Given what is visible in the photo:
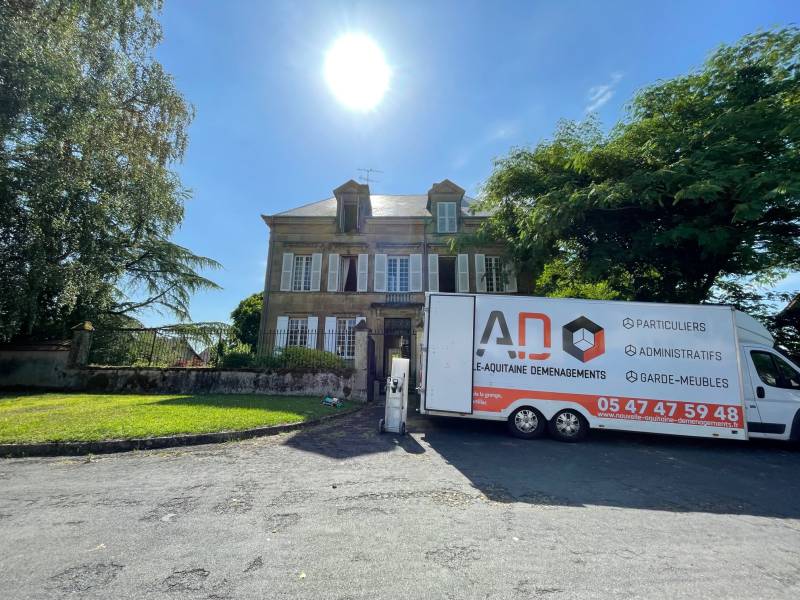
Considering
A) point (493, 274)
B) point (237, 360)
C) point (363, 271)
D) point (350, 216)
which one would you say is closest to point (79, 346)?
point (237, 360)

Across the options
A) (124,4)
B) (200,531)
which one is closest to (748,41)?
(200,531)

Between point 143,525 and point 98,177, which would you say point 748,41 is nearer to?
point 143,525

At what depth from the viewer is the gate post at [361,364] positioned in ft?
34.7

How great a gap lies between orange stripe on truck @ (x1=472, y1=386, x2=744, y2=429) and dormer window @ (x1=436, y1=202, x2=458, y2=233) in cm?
1321

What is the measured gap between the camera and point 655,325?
697cm

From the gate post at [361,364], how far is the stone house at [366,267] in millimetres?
6210

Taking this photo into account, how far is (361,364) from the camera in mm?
10781

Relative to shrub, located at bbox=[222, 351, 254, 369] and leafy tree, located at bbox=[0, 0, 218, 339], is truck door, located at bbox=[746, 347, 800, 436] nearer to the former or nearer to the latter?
shrub, located at bbox=[222, 351, 254, 369]

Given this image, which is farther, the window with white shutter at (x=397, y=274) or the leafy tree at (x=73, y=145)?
the window with white shutter at (x=397, y=274)

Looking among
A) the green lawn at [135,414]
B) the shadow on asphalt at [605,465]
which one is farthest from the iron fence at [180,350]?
the shadow on asphalt at [605,465]

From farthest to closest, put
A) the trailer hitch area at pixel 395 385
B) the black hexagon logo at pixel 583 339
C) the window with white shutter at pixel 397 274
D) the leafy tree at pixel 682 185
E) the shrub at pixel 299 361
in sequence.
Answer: the window with white shutter at pixel 397 274, the shrub at pixel 299 361, the leafy tree at pixel 682 185, the trailer hitch area at pixel 395 385, the black hexagon logo at pixel 583 339

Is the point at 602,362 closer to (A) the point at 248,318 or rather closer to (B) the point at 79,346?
(B) the point at 79,346

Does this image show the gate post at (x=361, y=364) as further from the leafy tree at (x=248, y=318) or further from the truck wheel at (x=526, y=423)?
the leafy tree at (x=248, y=318)

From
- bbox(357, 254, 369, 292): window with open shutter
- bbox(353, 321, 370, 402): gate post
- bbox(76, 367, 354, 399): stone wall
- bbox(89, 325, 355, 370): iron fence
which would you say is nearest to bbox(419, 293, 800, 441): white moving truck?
bbox(353, 321, 370, 402): gate post
